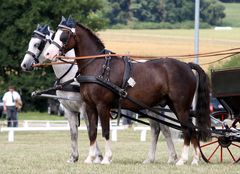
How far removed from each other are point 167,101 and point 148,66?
71cm

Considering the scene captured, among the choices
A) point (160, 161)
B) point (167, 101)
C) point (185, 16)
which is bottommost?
point (185, 16)

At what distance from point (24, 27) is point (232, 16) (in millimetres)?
53168

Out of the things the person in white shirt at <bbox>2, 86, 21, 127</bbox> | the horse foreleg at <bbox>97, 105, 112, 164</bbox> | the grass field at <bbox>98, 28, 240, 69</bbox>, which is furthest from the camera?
the grass field at <bbox>98, 28, 240, 69</bbox>

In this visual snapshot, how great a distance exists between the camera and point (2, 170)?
42.2ft

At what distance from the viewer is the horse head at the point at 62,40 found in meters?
14.4

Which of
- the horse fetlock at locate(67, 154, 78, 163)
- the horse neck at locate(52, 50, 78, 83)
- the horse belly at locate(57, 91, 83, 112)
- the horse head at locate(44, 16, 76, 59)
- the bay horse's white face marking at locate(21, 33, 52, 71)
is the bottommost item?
the horse fetlock at locate(67, 154, 78, 163)

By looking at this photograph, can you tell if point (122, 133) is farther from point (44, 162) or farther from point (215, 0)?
point (215, 0)

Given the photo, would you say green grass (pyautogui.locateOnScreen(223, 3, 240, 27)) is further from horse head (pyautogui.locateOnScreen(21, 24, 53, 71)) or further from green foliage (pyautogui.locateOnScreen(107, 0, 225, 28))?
horse head (pyautogui.locateOnScreen(21, 24, 53, 71))

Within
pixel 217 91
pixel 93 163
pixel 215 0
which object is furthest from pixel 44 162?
pixel 215 0

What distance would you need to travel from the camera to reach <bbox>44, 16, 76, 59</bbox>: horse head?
1436 cm

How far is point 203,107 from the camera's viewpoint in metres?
14.7

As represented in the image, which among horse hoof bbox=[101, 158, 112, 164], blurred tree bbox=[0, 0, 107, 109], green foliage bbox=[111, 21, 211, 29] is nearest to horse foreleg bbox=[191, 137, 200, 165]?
horse hoof bbox=[101, 158, 112, 164]

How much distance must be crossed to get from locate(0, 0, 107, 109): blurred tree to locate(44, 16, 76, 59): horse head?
1617 inches

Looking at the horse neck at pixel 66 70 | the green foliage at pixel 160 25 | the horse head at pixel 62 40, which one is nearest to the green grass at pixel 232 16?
the green foliage at pixel 160 25
